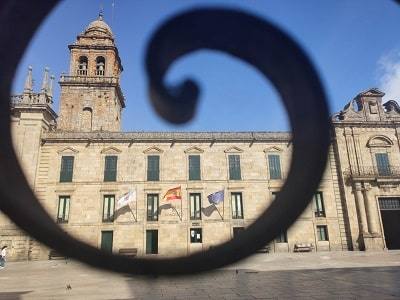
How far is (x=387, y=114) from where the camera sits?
34.2 metres

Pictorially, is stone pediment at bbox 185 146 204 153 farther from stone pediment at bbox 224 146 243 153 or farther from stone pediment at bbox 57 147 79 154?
stone pediment at bbox 57 147 79 154

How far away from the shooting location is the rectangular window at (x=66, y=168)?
3055cm

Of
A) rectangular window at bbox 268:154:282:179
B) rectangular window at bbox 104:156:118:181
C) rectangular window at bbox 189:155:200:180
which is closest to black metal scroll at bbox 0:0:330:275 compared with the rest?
rectangular window at bbox 189:155:200:180

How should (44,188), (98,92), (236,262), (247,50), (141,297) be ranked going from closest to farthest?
(236,262), (247,50), (141,297), (44,188), (98,92)

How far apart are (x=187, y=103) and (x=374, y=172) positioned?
114 feet

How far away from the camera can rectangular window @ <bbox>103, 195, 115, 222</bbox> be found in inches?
1175

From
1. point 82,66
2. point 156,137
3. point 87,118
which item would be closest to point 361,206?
point 156,137

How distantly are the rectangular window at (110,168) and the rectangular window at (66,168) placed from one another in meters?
2.89

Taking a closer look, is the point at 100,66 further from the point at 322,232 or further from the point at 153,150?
the point at 322,232

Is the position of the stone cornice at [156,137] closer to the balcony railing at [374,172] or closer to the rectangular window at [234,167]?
the rectangular window at [234,167]

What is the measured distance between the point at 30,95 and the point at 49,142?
4322 mm

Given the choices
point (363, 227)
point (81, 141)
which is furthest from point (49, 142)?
point (363, 227)

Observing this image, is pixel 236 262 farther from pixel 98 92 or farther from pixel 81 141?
pixel 98 92

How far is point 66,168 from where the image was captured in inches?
1211
